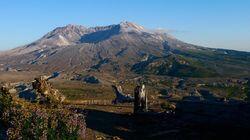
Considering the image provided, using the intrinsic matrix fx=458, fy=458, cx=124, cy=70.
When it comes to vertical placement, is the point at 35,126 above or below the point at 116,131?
above

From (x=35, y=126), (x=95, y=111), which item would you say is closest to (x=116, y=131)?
(x=95, y=111)

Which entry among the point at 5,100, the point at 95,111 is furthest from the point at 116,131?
the point at 95,111

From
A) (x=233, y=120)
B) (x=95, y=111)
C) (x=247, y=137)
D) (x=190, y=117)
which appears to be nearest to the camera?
(x=247, y=137)

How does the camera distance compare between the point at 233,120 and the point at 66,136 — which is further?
the point at 233,120

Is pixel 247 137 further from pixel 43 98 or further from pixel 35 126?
pixel 43 98

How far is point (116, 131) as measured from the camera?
226 ft

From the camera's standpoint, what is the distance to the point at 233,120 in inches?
2938

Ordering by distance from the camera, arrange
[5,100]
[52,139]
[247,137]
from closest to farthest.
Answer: [52,139] → [247,137] → [5,100]

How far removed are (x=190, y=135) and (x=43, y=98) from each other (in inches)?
1449

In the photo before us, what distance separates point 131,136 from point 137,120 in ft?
46.0

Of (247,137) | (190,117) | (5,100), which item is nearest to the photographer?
(247,137)

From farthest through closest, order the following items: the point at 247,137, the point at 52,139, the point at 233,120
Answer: the point at 233,120 → the point at 247,137 → the point at 52,139

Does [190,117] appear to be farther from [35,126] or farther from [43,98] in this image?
[35,126]

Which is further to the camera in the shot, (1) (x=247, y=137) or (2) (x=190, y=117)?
(2) (x=190, y=117)
